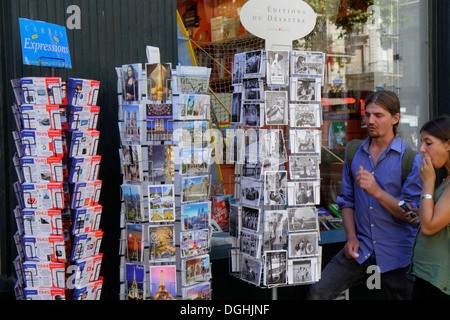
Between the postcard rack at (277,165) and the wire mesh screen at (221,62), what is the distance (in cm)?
88

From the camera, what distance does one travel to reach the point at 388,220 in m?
3.99

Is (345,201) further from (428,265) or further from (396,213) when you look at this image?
(428,265)

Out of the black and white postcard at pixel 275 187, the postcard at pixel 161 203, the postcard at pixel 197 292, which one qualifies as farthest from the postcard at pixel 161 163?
the postcard at pixel 197 292

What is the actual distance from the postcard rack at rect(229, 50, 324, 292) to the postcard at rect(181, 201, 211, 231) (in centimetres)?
27

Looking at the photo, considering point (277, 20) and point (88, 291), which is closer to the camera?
point (88, 291)

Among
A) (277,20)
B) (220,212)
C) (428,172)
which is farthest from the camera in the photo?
(220,212)

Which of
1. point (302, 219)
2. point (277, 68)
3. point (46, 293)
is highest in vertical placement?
point (277, 68)

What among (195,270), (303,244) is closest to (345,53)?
(303,244)

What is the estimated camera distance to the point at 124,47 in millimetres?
4781

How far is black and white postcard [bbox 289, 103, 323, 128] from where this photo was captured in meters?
4.27

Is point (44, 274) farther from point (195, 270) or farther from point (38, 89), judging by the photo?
point (38, 89)

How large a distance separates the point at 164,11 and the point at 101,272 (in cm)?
226

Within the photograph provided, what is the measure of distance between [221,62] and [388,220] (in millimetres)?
2218
